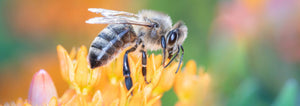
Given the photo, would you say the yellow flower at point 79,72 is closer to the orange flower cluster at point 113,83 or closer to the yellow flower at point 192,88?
the orange flower cluster at point 113,83

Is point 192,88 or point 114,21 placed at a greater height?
point 114,21

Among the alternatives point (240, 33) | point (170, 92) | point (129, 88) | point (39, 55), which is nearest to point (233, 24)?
point (240, 33)

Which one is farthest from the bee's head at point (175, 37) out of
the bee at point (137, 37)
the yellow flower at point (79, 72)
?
the yellow flower at point (79, 72)

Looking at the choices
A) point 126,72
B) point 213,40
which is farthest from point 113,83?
point 213,40

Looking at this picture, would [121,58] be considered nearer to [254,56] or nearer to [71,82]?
[71,82]

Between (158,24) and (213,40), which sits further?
(213,40)

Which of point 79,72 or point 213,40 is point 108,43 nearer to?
point 79,72
